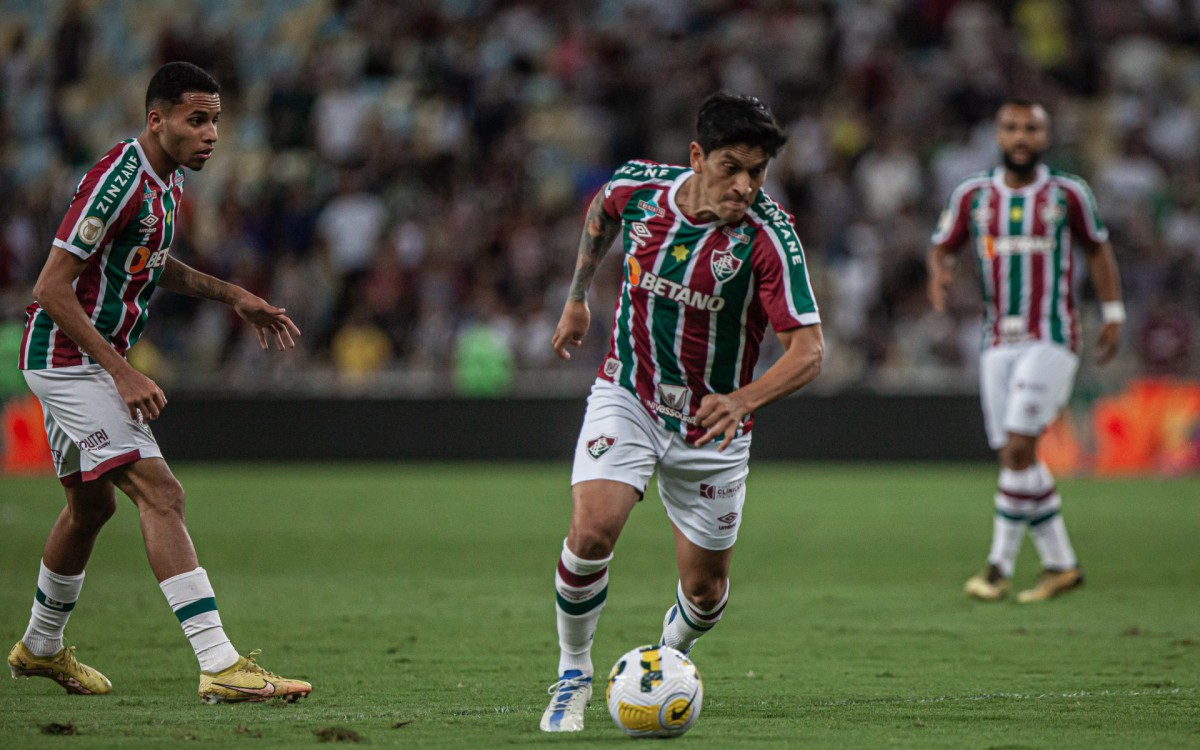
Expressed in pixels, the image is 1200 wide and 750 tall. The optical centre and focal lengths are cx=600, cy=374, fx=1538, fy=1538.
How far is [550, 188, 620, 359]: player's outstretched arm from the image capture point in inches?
228

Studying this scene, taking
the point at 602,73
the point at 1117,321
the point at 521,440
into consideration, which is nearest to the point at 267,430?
the point at 521,440

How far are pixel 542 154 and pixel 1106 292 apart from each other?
1173cm

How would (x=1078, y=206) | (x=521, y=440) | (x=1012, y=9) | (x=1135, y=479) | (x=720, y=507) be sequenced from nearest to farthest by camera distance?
(x=720, y=507) → (x=1078, y=206) → (x=1135, y=479) → (x=521, y=440) → (x=1012, y=9)

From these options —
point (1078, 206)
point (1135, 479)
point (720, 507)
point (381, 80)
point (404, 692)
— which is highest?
point (381, 80)

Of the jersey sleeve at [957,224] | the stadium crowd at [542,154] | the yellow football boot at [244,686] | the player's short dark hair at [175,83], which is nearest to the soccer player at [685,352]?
the yellow football boot at [244,686]

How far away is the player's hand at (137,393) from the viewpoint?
17.7 feet

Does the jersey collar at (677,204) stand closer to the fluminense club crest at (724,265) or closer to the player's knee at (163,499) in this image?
the fluminense club crest at (724,265)

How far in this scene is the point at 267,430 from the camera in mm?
17562

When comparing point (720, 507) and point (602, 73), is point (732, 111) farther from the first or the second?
point (602, 73)

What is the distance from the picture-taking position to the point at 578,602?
17.5ft

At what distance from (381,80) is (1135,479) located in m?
11.0

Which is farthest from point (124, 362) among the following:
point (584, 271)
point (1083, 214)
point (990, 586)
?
point (1083, 214)

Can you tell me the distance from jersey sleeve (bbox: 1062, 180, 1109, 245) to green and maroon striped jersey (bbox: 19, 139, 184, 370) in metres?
5.38

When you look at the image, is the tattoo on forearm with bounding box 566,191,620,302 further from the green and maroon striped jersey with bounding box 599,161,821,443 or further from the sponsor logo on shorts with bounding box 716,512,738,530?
the sponsor logo on shorts with bounding box 716,512,738,530
